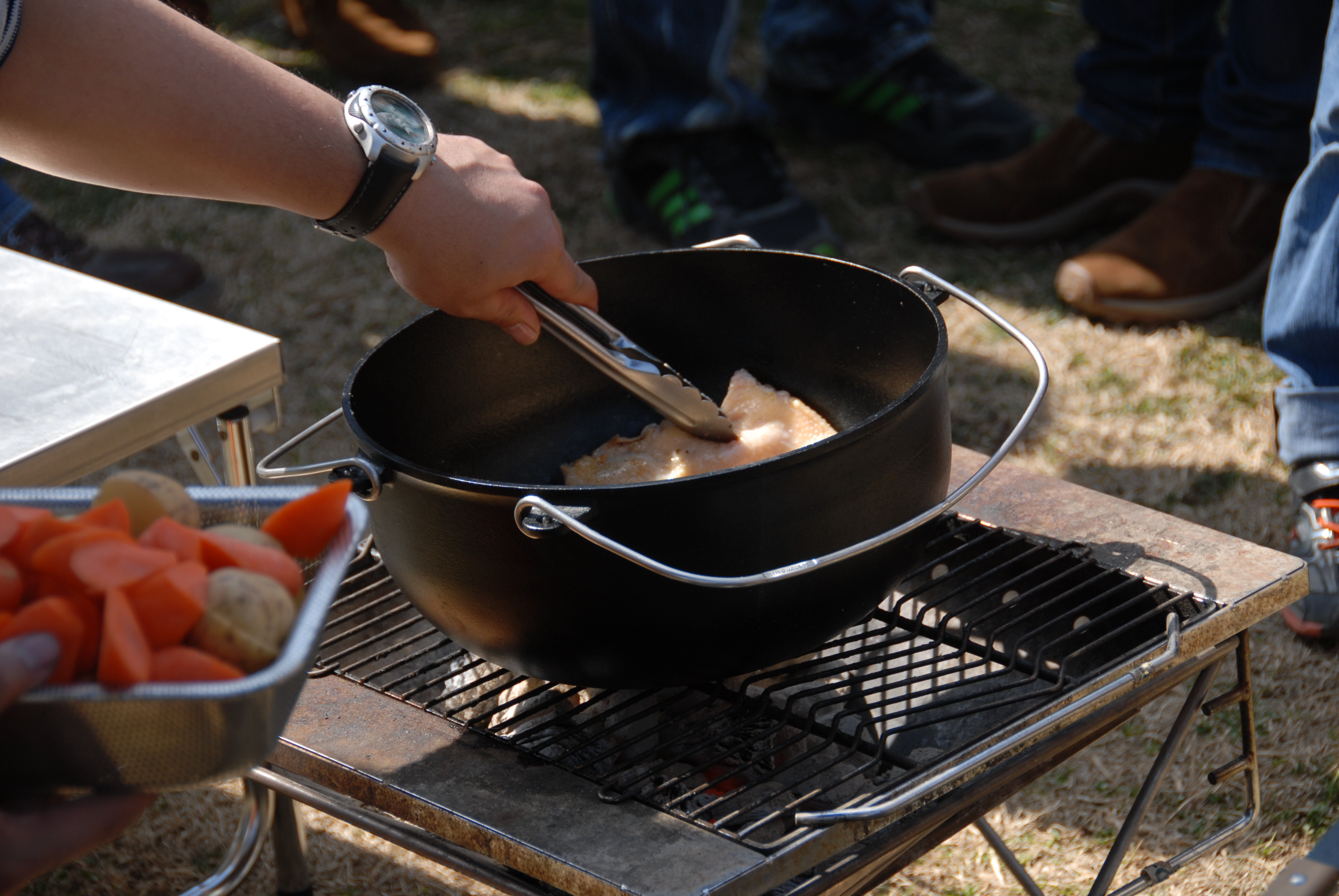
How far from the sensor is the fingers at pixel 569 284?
3.78 ft

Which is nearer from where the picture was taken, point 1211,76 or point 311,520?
point 311,520

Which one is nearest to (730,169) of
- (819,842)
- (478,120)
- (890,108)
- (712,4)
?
(712,4)

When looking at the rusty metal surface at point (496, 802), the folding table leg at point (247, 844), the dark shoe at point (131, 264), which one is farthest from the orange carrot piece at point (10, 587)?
the dark shoe at point (131, 264)

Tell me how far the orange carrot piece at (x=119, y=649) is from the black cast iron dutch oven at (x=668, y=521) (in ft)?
1.12

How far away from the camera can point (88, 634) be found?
65 centimetres

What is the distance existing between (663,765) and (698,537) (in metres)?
0.22

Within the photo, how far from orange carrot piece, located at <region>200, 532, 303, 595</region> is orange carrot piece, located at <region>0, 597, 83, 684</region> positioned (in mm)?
76

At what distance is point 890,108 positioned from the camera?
3.76 m

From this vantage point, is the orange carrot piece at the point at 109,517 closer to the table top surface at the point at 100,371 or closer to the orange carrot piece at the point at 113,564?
the orange carrot piece at the point at 113,564

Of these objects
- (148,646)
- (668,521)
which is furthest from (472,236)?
(148,646)

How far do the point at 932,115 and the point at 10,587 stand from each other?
11.2ft

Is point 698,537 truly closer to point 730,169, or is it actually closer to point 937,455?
point 937,455

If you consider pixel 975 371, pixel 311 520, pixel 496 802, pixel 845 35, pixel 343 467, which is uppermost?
pixel 311 520

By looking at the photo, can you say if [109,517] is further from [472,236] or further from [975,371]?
[975,371]
